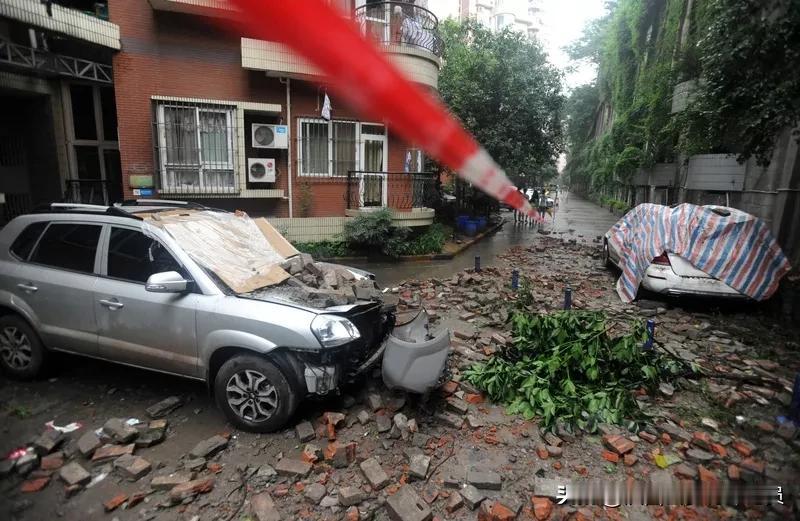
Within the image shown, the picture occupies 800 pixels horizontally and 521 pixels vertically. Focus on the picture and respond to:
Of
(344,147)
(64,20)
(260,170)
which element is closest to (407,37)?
(344,147)

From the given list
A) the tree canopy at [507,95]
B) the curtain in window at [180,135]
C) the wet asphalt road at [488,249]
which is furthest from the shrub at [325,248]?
the tree canopy at [507,95]

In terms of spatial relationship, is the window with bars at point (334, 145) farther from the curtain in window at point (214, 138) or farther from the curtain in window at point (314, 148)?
the curtain in window at point (214, 138)

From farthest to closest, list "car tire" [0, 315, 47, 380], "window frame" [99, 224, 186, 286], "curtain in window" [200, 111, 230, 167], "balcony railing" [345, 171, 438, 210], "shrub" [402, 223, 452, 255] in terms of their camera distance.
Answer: "balcony railing" [345, 171, 438, 210] < "shrub" [402, 223, 452, 255] < "curtain in window" [200, 111, 230, 167] < "car tire" [0, 315, 47, 380] < "window frame" [99, 224, 186, 286]

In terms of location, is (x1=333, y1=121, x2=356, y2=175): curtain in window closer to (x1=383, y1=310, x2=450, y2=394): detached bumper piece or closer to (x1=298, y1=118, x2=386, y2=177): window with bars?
(x1=298, y1=118, x2=386, y2=177): window with bars

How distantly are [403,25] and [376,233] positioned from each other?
5565mm

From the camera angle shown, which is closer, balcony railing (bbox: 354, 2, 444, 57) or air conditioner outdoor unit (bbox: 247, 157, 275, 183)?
air conditioner outdoor unit (bbox: 247, 157, 275, 183)

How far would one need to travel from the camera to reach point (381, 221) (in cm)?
1108

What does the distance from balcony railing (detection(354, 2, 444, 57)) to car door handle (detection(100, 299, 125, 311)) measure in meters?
9.61

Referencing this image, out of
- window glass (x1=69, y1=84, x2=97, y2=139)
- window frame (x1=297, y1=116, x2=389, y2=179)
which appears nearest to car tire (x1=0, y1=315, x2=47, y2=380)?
window frame (x1=297, y1=116, x2=389, y2=179)

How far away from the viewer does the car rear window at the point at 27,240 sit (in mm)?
4352

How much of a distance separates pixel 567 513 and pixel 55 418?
4.37m

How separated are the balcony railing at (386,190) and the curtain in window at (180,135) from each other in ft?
13.1

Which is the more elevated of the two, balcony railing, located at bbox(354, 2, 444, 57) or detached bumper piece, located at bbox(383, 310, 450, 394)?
balcony railing, located at bbox(354, 2, 444, 57)

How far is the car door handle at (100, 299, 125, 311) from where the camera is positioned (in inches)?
151
